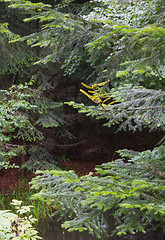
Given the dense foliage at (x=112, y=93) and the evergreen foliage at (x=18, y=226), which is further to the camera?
the dense foliage at (x=112, y=93)

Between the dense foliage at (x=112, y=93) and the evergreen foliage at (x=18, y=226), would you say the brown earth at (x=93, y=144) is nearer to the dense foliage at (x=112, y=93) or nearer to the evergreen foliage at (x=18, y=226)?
the dense foliage at (x=112, y=93)

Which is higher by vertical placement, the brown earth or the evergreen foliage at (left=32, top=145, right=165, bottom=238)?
the evergreen foliage at (left=32, top=145, right=165, bottom=238)

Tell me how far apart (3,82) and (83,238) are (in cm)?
507

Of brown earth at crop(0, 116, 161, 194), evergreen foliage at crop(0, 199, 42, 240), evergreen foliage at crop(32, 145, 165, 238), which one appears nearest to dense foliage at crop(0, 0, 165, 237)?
evergreen foliage at crop(32, 145, 165, 238)

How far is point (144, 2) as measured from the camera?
2172 millimetres

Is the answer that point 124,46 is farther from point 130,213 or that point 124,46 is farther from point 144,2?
point 130,213

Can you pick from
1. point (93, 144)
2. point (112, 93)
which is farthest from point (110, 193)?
point (93, 144)

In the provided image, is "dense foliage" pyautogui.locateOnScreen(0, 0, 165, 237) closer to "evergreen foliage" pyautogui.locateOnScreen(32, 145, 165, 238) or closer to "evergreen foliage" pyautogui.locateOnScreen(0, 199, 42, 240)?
"evergreen foliage" pyautogui.locateOnScreen(32, 145, 165, 238)

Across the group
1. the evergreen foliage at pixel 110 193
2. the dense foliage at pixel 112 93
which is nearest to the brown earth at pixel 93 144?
the dense foliage at pixel 112 93

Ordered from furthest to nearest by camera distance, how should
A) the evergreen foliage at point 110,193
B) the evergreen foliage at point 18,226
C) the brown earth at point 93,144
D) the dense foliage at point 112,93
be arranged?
1. the brown earth at point 93,144
2. the evergreen foliage at point 110,193
3. the dense foliage at point 112,93
4. the evergreen foliage at point 18,226

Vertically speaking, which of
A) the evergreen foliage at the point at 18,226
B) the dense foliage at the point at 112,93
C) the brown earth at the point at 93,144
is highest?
the dense foliage at the point at 112,93

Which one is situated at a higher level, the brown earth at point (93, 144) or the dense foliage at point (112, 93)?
the dense foliage at point (112, 93)

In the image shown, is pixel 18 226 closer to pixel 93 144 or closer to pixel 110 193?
pixel 110 193

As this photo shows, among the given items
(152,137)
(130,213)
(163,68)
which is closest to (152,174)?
(130,213)
